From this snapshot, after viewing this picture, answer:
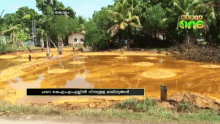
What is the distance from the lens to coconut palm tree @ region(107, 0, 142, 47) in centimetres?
2625

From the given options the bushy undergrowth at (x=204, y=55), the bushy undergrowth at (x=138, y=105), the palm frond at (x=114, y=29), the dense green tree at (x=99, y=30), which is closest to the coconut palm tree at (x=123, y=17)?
the palm frond at (x=114, y=29)

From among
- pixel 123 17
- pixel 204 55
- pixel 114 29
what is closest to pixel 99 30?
pixel 114 29

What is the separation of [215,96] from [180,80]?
2.73 metres

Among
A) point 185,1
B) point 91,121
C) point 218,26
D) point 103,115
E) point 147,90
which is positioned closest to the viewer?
point 91,121

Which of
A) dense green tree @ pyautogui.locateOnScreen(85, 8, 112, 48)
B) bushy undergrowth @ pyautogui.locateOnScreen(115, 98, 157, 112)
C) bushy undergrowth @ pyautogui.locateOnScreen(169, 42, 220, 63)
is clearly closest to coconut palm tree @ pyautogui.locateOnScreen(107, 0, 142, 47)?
dense green tree @ pyautogui.locateOnScreen(85, 8, 112, 48)

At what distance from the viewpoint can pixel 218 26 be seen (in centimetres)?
2419

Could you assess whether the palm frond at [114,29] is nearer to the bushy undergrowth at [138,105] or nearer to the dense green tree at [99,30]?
the dense green tree at [99,30]

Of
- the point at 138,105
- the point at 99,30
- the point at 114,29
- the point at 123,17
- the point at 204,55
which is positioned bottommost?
the point at 138,105

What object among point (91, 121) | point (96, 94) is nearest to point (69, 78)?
point (96, 94)

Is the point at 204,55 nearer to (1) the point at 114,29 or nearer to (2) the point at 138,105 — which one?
(1) the point at 114,29

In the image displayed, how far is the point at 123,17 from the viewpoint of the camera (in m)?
26.8

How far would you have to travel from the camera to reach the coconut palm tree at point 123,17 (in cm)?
2625

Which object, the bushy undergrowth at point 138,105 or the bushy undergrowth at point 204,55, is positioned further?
the bushy undergrowth at point 204,55

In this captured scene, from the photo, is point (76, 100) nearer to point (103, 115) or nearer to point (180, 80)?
point (103, 115)
